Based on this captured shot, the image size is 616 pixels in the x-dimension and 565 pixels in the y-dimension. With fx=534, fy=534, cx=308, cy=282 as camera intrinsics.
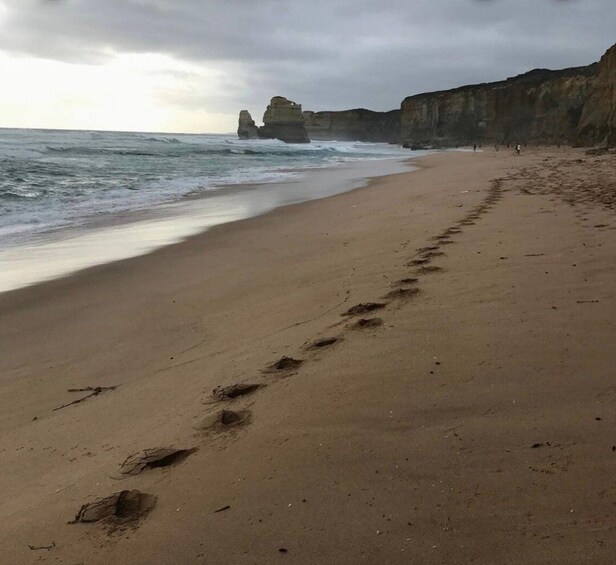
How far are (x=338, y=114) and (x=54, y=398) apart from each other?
128m

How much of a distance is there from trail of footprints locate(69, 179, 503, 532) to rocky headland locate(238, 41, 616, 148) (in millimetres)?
28809

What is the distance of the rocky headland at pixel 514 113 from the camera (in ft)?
103

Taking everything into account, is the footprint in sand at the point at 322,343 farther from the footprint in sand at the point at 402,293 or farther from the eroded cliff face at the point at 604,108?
the eroded cliff face at the point at 604,108

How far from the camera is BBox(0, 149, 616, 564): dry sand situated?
5.03 feet

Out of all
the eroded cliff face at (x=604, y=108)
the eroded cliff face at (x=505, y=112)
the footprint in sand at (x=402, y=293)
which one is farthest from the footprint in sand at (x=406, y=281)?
the eroded cliff face at (x=505, y=112)

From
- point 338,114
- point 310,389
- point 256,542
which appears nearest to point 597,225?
point 310,389

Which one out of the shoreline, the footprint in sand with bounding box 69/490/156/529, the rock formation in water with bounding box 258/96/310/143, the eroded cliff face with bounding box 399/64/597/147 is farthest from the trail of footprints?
the rock formation in water with bounding box 258/96/310/143

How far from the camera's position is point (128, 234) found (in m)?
8.56

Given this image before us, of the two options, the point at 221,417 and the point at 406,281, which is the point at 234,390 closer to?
the point at 221,417

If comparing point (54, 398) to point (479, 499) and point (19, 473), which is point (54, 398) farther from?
point (479, 499)

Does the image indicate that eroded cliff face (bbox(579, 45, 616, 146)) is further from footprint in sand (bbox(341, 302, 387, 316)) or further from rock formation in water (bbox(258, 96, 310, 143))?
rock formation in water (bbox(258, 96, 310, 143))

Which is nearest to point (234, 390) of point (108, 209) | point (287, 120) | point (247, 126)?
Answer: point (108, 209)

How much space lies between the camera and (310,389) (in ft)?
7.91

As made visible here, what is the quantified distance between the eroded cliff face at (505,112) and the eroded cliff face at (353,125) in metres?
29.6
